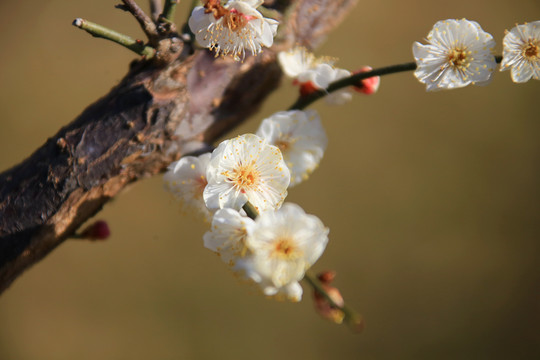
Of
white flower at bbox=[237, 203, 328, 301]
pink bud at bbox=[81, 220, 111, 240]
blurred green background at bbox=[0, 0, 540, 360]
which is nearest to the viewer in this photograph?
white flower at bbox=[237, 203, 328, 301]

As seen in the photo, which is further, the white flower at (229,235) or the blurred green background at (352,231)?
the blurred green background at (352,231)

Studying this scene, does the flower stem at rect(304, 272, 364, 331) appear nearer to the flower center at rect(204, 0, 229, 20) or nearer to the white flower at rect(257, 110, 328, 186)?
the white flower at rect(257, 110, 328, 186)

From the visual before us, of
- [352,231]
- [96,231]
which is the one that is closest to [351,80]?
[96,231]

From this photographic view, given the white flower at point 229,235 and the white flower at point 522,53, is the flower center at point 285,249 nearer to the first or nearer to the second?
the white flower at point 229,235

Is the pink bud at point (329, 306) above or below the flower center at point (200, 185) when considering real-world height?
below

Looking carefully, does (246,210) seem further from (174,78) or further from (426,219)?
(426,219)

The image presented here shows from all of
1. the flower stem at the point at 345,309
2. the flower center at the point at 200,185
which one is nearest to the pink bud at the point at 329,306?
the flower stem at the point at 345,309

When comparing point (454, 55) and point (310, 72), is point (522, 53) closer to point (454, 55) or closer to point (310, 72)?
point (454, 55)

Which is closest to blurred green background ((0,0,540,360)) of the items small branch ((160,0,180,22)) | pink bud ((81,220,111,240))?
pink bud ((81,220,111,240))
